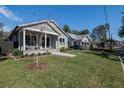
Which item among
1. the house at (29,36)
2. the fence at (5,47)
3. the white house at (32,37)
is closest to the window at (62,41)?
the white house at (32,37)

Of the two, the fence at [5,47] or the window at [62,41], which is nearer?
the fence at [5,47]

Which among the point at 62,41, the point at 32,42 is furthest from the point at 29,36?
the point at 62,41

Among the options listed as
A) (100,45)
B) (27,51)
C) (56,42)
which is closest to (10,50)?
(27,51)

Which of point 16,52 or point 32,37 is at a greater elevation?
point 32,37

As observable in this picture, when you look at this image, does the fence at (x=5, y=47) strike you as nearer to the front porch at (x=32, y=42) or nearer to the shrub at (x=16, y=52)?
the front porch at (x=32, y=42)

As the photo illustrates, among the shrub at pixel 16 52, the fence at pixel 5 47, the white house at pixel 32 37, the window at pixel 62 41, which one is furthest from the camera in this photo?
the window at pixel 62 41

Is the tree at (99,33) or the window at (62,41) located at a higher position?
the tree at (99,33)

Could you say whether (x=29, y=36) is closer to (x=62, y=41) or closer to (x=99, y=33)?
(x=62, y=41)

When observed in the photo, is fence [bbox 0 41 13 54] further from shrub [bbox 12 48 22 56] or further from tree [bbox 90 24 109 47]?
tree [bbox 90 24 109 47]

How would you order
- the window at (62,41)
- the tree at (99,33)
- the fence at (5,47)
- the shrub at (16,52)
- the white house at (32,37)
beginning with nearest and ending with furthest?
1. the shrub at (16,52)
2. the white house at (32,37)
3. the fence at (5,47)
4. the window at (62,41)
5. the tree at (99,33)

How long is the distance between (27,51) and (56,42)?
324 inches

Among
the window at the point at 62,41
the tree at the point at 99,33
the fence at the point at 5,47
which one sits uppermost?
the tree at the point at 99,33

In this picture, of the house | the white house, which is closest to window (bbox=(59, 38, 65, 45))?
the white house
